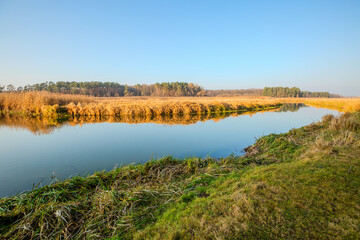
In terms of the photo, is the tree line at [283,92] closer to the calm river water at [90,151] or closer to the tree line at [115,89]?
the tree line at [115,89]

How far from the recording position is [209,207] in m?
2.46

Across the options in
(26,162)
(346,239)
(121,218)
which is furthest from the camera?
(26,162)

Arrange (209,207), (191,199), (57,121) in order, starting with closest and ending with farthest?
(209,207) < (191,199) < (57,121)

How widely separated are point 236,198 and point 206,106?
20.5 meters

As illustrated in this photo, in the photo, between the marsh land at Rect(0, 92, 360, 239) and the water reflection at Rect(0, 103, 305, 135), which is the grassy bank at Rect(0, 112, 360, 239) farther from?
the water reflection at Rect(0, 103, 305, 135)

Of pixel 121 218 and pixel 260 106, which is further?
pixel 260 106

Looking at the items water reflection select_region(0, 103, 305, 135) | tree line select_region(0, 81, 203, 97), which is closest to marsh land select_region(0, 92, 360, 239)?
water reflection select_region(0, 103, 305, 135)

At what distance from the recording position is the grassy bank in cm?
192

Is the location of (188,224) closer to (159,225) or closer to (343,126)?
(159,225)

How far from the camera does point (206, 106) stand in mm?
22578

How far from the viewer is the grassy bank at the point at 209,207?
1.92 meters

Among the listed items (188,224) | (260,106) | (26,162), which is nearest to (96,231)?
(188,224)

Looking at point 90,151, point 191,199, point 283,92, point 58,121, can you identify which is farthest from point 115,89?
point 283,92

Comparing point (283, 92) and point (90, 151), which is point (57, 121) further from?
point (283, 92)
